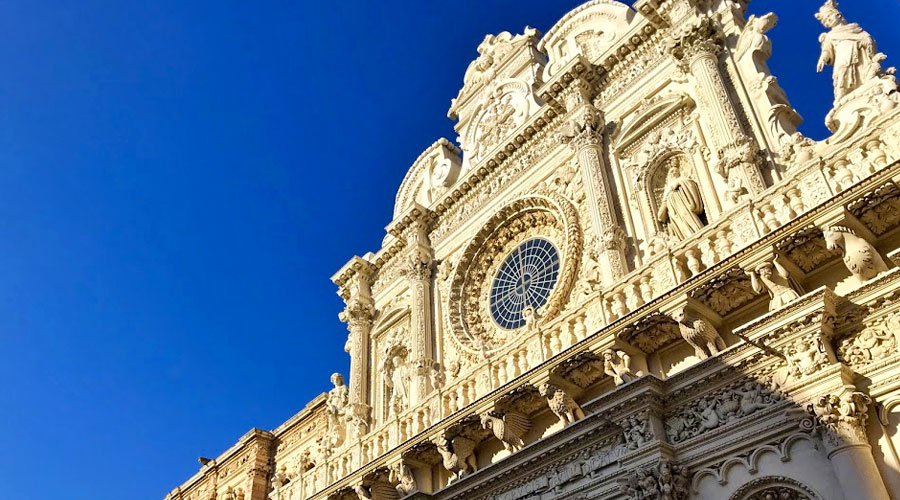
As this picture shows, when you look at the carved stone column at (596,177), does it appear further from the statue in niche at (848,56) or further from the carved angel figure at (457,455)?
the statue in niche at (848,56)

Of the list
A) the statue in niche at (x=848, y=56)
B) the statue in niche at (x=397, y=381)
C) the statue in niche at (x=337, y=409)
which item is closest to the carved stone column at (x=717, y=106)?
the statue in niche at (x=848, y=56)

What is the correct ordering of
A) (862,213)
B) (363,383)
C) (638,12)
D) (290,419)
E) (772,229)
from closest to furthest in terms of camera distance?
(862,213) < (772,229) < (638,12) < (363,383) < (290,419)

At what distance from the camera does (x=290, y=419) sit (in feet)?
66.6

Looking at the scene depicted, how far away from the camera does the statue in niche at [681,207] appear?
11.0m

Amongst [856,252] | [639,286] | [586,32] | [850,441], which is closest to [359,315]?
[586,32]

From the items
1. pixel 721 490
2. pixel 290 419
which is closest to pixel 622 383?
pixel 721 490

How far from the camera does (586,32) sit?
15.7 metres

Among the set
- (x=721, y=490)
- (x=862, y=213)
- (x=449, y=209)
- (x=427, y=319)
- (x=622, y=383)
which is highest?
(x=449, y=209)

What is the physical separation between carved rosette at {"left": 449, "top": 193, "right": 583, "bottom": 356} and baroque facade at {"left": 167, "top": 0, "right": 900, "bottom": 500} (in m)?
0.05

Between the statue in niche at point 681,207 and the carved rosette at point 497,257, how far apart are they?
167 cm

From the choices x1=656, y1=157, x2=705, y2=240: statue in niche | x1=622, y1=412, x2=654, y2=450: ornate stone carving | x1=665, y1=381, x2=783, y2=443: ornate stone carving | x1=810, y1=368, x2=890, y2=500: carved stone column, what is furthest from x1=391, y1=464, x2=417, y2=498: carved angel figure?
x1=810, y1=368, x2=890, y2=500: carved stone column

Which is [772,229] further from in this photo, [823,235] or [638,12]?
[638,12]

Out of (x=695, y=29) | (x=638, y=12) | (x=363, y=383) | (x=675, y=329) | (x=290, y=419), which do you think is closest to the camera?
(x=675, y=329)

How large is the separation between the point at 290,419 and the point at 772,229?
14.9m
